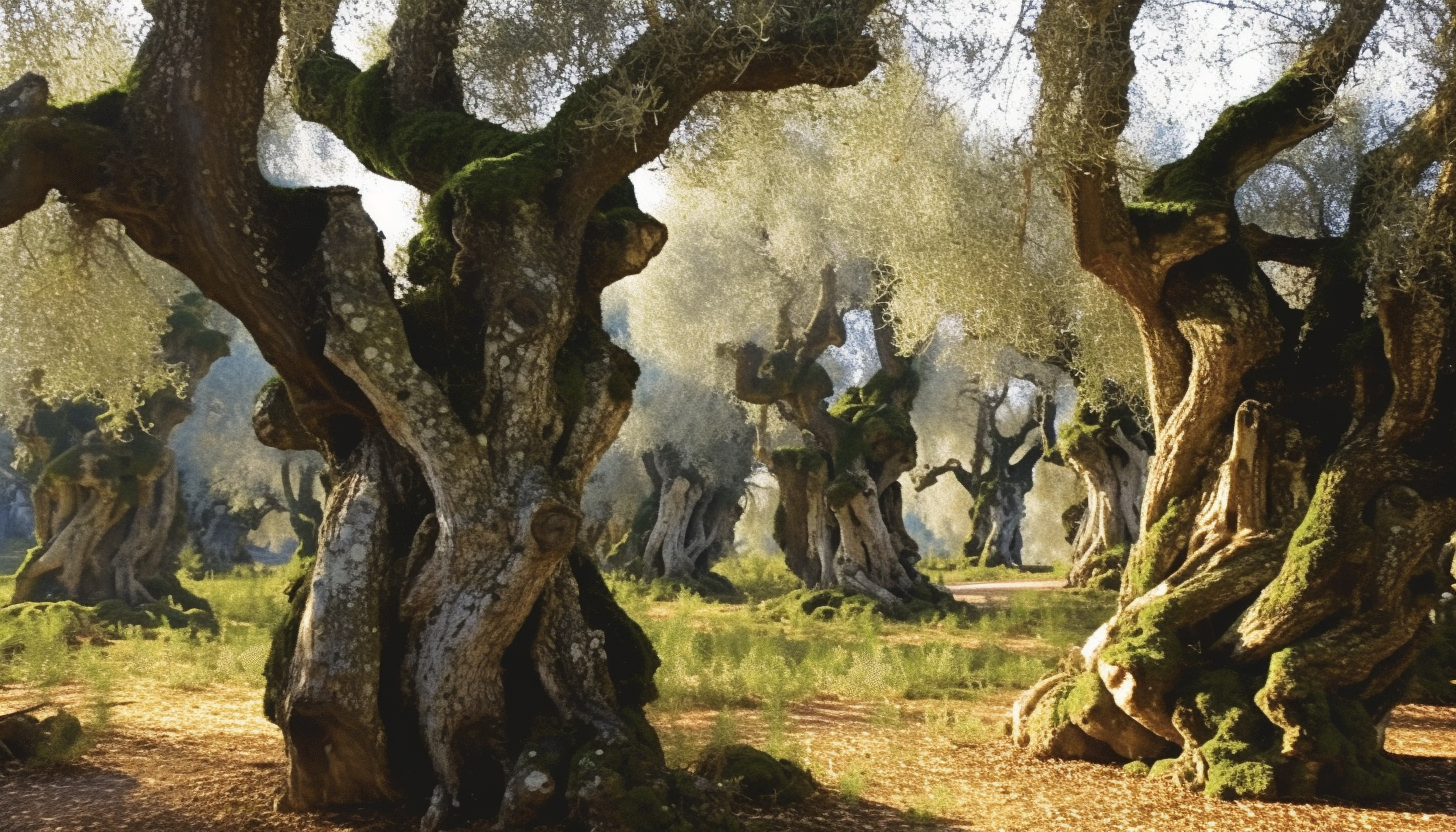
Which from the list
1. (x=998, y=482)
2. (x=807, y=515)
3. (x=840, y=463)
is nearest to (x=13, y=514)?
(x=998, y=482)

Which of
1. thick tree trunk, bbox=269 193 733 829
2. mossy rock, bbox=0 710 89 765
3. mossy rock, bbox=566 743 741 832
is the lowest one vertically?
mossy rock, bbox=0 710 89 765

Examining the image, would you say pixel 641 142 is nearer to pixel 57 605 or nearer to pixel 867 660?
pixel 867 660

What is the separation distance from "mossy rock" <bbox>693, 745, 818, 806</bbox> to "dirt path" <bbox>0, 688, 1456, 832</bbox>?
14 centimetres

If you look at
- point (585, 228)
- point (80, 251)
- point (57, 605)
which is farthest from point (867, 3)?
point (57, 605)

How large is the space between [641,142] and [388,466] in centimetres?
236

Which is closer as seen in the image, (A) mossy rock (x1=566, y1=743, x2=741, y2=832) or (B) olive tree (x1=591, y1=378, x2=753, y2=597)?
(A) mossy rock (x1=566, y1=743, x2=741, y2=832)

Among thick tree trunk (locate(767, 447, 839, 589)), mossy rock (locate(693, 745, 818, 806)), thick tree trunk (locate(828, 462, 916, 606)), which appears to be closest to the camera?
mossy rock (locate(693, 745, 818, 806))

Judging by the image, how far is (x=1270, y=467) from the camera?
716 centimetres

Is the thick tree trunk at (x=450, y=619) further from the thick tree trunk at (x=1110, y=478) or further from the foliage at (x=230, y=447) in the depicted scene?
the foliage at (x=230, y=447)

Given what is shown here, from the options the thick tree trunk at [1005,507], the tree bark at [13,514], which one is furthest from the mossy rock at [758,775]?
the tree bark at [13,514]

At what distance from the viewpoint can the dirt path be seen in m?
5.66

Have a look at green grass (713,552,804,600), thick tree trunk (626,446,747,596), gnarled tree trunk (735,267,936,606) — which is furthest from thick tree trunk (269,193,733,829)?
thick tree trunk (626,446,747,596)

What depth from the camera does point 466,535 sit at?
Result: 543cm

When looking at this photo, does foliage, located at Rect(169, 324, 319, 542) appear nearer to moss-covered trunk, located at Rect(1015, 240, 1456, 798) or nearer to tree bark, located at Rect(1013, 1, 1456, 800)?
tree bark, located at Rect(1013, 1, 1456, 800)
